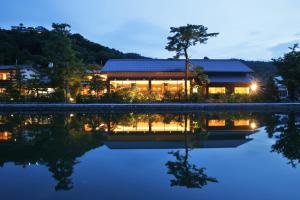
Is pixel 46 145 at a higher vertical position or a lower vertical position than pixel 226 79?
lower

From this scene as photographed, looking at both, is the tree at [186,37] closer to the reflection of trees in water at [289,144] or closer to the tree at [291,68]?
the tree at [291,68]

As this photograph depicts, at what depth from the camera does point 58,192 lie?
17.2 feet

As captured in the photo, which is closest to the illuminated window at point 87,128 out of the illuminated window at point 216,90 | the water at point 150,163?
the water at point 150,163

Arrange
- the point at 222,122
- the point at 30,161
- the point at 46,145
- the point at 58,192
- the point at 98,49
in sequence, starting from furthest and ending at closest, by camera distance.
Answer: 1. the point at 98,49
2. the point at 222,122
3. the point at 46,145
4. the point at 30,161
5. the point at 58,192

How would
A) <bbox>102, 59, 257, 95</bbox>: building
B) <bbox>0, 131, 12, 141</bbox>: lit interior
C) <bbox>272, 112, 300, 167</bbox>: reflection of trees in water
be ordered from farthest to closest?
<bbox>102, 59, 257, 95</bbox>: building, <bbox>0, 131, 12, 141</bbox>: lit interior, <bbox>272, 112, 300, 167</bbox>: reflection of trees in water

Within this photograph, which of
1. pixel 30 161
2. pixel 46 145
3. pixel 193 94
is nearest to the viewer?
pixel 30 161

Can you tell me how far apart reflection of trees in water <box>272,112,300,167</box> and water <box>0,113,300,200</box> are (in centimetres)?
2

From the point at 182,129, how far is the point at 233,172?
6.31 metres

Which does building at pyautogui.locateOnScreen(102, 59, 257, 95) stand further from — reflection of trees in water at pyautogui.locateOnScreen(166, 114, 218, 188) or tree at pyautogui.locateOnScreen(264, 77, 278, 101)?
reflection of trees in water at pyautogui.locateOnScreen(166, 114, 218, 188)

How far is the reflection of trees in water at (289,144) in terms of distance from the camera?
7875mm

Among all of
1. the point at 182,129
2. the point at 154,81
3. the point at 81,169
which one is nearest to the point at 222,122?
the point at 182,129

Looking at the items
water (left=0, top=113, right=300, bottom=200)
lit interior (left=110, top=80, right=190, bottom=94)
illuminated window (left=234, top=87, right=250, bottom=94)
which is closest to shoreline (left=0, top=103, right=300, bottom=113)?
water (left=0, top=113, right=300, bottom=200)

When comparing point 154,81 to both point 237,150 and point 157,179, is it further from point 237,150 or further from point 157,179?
point 157,179

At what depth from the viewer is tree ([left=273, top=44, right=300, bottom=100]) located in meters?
26.0
